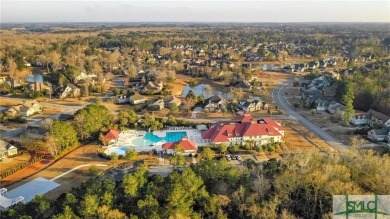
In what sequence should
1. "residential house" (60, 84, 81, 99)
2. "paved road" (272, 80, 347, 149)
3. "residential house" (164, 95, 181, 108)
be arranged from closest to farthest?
"paved road" (272, 80, 347, 149) < "residential house" (164, 95, 181, 108) < "residential house" (60, 84, 81, 99)

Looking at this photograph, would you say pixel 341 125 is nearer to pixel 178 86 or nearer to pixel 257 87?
pixel 257 87

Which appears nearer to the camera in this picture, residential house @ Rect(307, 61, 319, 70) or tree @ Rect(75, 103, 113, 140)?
tree @ Rect(75, 103, 113, 140)

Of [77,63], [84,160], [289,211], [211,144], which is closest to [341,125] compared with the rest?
[211,144]

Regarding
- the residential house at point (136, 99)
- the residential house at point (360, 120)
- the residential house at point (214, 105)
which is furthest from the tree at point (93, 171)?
the residential house at point (360, 120)

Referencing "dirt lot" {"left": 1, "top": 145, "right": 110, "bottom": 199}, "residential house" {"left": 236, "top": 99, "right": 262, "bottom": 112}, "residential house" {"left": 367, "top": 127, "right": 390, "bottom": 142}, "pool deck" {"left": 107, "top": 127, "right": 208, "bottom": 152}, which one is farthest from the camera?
"residential house" {"left": 236, "top": 99, "right": 262, "bottom": 112}

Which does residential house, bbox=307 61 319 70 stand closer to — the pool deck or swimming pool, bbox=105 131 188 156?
the pool deck

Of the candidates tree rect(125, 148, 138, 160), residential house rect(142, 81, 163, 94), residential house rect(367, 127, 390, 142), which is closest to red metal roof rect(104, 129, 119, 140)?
tree rect(125, 148, 138, 160)

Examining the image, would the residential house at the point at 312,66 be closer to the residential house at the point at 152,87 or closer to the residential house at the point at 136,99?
the residential house at the point at 152,87

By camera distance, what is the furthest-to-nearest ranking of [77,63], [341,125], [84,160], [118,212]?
[77,63], [341,125], [84,160], [118,212]
